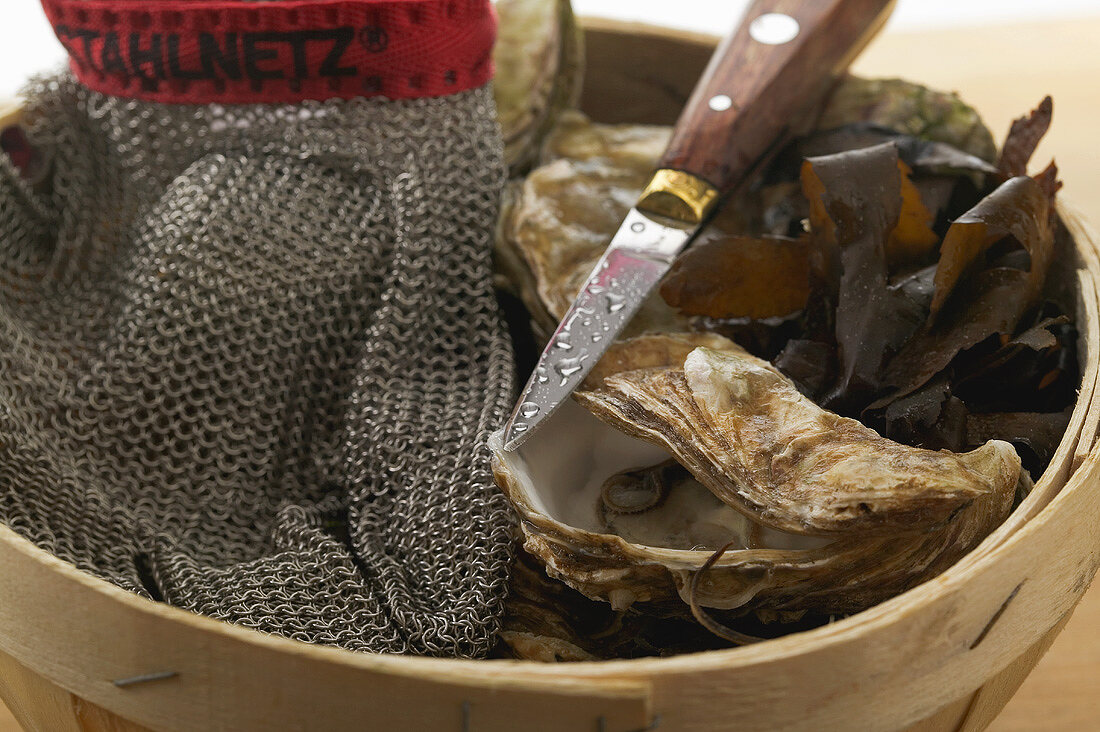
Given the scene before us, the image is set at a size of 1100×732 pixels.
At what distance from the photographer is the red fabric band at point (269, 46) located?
2.42ft

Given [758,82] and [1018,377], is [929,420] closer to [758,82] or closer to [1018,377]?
[1018,377]

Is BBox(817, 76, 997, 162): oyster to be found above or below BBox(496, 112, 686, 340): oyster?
above

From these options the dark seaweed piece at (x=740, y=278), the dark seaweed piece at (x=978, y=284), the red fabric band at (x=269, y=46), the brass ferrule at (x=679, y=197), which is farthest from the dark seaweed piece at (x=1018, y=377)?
the red fabric band at (x=269, y=46)

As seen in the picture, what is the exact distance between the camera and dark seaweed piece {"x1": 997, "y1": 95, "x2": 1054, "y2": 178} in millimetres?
728

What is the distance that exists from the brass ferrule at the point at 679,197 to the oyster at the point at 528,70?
204 mm

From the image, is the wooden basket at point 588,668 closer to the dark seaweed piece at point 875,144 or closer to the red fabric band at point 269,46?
the dark seaweed piece at point 875,144

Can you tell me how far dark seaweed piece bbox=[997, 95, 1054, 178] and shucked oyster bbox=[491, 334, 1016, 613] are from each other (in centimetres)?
33

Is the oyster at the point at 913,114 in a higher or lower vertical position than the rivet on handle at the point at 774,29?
lower

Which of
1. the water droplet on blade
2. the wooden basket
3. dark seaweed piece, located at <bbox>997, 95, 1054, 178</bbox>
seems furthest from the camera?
dark seaweed piece, located at <bbox>997, 95, 1054, 178</bbox>

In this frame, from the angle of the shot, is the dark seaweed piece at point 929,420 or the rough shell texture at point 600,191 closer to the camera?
the dark seaweed piece at point 929,420

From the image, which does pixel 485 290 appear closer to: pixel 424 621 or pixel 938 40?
pixel 424 621

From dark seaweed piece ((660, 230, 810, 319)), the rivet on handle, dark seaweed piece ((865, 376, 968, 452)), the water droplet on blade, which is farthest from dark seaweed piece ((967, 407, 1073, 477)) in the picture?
the rivet on handle

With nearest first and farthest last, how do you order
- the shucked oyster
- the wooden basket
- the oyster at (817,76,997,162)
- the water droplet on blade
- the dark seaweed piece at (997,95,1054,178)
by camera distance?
the wooden basket, the shucked oyster, the water droplet on blade, the dark seaweed piece at (997,95,1054,178), the oyster at (817,76,997,162)

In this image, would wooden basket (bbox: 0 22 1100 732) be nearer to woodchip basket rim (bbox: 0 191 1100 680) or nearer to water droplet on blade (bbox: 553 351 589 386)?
woodchip basket rim (bbox: 0 191 1100 680)
